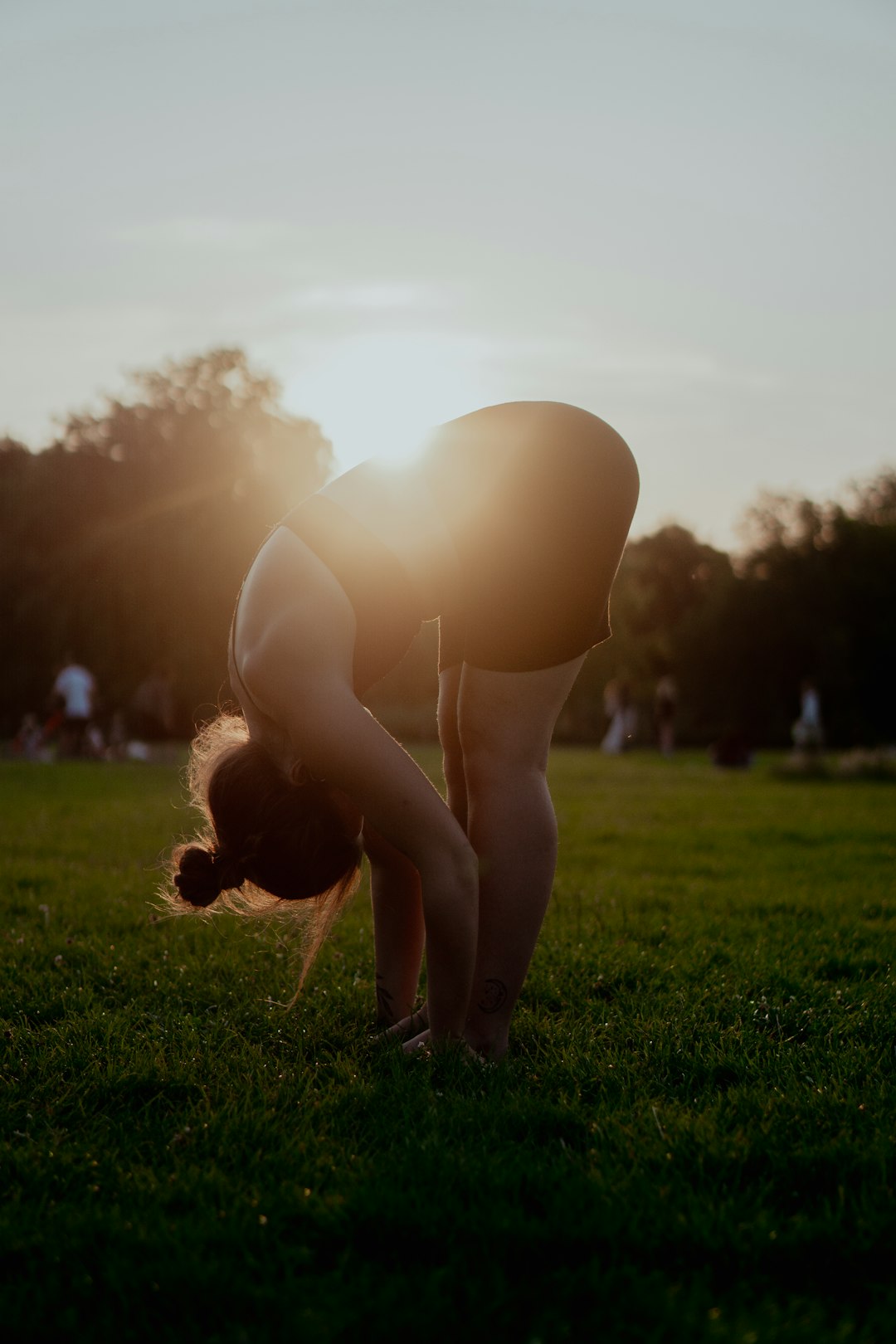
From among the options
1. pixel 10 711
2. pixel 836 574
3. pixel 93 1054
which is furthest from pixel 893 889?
pixel 836 574

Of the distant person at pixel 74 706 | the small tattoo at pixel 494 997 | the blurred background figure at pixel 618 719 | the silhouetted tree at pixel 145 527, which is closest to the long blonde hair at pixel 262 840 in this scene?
the small tattoo at pixel 494 997

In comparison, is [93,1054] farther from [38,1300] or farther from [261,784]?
[38,1300]

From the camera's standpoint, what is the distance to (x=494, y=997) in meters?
3.01

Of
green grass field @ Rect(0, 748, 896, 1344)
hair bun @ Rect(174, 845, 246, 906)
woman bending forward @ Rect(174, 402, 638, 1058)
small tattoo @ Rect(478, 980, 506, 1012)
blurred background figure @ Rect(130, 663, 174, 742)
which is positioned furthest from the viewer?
blurred background figure @ Rect(130, 663, 174, 742)

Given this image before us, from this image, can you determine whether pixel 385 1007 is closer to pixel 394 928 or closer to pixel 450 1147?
pixel 394 928

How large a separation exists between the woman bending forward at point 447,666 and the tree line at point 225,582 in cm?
2352

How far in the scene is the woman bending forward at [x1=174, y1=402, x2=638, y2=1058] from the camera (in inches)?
105

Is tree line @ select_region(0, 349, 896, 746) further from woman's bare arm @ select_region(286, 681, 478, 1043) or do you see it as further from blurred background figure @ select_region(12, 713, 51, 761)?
woman's bare arm @ select_region(286, 681, 478, 1043)

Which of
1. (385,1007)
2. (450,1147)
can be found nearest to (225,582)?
(385,1007)

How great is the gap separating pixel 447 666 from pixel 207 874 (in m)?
0.90

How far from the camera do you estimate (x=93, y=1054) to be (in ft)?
9.73

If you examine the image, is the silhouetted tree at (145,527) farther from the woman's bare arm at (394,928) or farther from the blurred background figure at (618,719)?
the woman's bare arm at (394,928)

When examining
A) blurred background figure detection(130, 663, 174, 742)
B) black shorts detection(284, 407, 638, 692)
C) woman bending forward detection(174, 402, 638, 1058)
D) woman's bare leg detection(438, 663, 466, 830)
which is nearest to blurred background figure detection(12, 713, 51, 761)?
blurred background figure detection(130, 663, 174, 742)

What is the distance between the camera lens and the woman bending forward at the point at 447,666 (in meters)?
2.68
